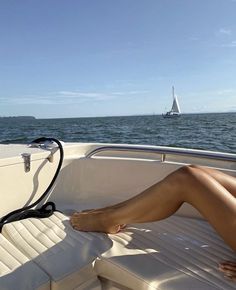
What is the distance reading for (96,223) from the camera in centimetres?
150

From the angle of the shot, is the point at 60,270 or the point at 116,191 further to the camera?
the point at 116,191

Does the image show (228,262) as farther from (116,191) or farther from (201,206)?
(116,191)

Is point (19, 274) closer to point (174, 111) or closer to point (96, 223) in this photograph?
point (96, 223)

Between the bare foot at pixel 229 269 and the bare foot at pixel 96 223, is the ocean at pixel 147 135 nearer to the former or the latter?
the bare foot at pixel 96 223

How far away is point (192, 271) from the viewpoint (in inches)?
47.7

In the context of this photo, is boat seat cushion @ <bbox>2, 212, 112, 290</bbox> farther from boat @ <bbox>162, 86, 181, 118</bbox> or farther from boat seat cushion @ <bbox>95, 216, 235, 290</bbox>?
boat @ <bbox>162, 86, 181, 118</bbox>

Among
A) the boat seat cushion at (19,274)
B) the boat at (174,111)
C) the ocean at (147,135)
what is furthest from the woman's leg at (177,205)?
the boat at (174,111)

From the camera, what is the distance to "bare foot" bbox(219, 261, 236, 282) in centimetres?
117

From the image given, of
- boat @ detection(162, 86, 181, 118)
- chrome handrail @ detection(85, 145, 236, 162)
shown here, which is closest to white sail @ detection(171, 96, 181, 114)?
boat @ detection(162, 86, 181, 118)

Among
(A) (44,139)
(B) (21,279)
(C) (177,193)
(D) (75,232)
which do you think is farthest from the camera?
(A) (44,139)

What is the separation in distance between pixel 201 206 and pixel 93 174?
90cm

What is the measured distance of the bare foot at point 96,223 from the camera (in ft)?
4.85

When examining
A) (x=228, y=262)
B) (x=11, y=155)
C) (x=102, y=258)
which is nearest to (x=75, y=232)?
(x=102, y=258)

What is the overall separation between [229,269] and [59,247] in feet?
2.07
